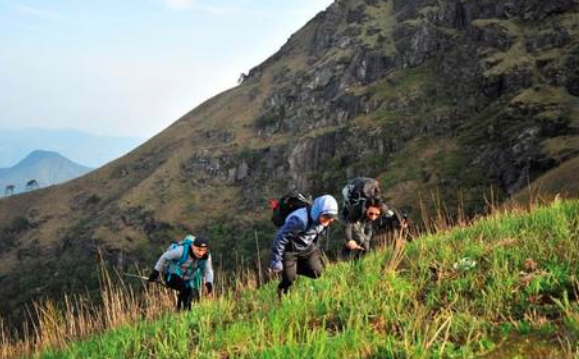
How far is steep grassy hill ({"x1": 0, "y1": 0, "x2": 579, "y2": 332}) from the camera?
211 ft

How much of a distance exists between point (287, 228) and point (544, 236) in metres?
3.01

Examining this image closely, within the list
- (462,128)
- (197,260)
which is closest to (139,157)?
(462,128)

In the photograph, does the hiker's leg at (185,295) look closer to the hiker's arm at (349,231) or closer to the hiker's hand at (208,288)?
the hiker's hand at (208,288)

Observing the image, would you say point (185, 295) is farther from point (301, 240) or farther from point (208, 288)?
point (301, 240)

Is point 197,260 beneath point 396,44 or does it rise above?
beneath

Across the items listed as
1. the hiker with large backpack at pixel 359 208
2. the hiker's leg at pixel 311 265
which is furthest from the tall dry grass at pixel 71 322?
the hiker with large backpack at pixel 359 208

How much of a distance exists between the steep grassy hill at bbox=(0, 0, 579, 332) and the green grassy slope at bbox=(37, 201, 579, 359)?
28664 mm

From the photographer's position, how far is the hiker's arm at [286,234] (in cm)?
730

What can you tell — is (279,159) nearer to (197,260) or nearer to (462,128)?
(462,128)

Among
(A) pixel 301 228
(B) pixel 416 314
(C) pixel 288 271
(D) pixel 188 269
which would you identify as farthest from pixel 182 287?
(B) pixel 416 314

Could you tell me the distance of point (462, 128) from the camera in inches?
2960

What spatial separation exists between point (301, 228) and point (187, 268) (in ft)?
9.46

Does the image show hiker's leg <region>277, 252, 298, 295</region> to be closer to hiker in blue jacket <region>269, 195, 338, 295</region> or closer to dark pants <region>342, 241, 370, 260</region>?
hiker in blue jacket <region>269, 195, 338, 295</region>

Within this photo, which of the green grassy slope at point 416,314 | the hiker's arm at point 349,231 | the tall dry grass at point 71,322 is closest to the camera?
the green grassy slope at point 416,314
